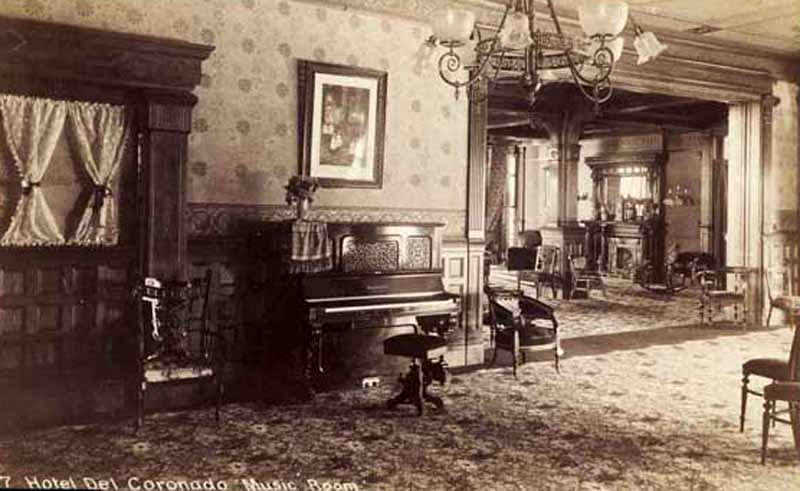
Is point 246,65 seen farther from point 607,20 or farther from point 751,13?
point 751,13

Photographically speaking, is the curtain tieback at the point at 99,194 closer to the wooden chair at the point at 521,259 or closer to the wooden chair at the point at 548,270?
the wooden chair at the point at 521,259

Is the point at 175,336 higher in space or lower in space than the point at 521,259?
lower

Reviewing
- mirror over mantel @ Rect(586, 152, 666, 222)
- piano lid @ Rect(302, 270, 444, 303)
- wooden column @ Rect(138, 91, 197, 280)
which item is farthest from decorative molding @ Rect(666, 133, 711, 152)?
wooden column @ Rect(138, 91, 197, 280)

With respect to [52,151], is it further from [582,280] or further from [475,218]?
[582,280]

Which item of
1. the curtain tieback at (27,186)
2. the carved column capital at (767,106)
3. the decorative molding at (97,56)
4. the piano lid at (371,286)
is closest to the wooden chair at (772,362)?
the carved column capital at (767,106)

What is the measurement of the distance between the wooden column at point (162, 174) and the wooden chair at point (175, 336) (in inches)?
9.3

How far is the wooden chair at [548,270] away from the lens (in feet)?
44.0

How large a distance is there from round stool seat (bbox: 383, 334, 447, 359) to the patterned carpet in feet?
1.54

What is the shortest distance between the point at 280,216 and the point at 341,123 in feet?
3.45

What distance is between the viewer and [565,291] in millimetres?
13852

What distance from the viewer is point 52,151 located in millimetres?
5613

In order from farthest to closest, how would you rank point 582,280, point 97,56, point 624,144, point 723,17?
point 624,144 < point 582,280 < point 723,17 < point 97,56

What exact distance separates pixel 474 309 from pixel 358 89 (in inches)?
99.9

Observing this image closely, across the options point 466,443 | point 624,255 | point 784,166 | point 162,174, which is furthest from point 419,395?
point 624,255
